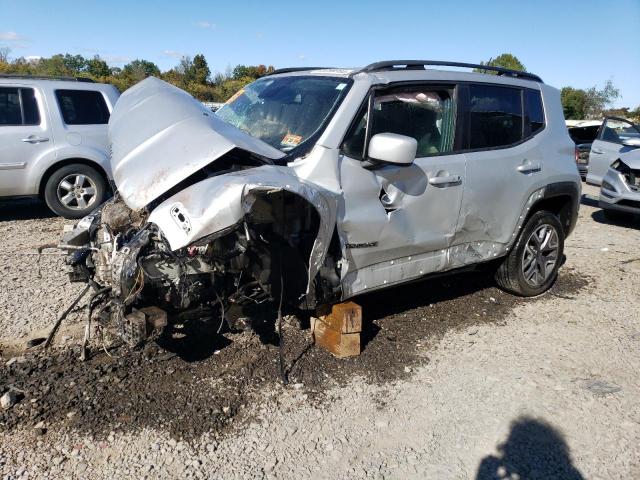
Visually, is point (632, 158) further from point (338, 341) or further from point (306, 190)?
point (306, 190)

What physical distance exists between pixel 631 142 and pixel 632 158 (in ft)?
5.98

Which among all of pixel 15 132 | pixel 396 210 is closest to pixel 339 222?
pixel 396 210

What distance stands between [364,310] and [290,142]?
177 cm

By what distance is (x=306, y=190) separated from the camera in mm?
3166

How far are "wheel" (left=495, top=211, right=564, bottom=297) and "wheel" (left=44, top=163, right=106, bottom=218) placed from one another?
5.66 metres

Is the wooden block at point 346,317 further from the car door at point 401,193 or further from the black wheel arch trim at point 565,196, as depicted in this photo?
the black wheel arch trim at point 565,196

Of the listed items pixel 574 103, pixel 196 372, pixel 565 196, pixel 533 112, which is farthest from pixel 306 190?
pixel 574 103

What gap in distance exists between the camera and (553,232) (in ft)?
17.2

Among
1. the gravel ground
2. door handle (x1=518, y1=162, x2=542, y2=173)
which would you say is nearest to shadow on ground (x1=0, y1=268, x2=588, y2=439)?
the gravel ground

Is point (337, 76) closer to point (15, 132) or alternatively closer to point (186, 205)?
point (186, 205)

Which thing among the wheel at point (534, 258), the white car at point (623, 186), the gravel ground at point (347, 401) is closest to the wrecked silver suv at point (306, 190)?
the wheel at point (534, 258)

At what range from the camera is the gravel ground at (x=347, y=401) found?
9.34ft

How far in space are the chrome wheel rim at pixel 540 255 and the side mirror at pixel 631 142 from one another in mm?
5982

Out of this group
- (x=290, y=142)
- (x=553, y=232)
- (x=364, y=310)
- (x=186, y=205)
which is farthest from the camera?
(x=553, y=232)
